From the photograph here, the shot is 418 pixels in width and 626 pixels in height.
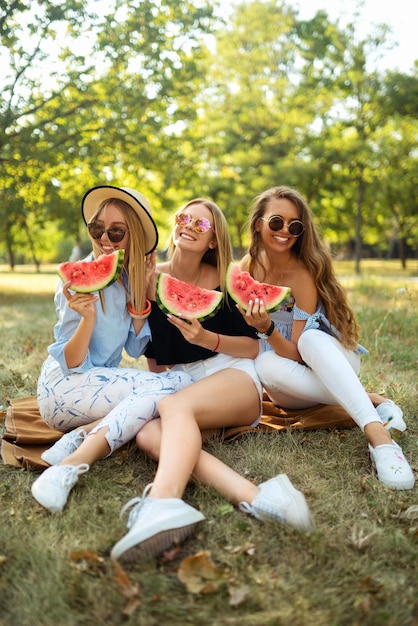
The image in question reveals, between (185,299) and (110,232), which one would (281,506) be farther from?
(110,232)

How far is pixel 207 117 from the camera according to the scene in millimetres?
23328

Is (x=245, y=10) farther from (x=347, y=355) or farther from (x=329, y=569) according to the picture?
(x=329, y=569)

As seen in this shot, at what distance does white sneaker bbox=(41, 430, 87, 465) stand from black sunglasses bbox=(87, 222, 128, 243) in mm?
1206

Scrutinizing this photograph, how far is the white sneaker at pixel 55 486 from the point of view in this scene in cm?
269

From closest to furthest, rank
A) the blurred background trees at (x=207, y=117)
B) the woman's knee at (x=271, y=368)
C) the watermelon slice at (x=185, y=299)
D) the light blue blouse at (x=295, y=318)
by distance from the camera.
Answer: the watermelon slice at (x=185, y=299) → the woman's knee at (x=271, y=368) → the light blue blouse at (x=295, y=318) → the blurred background trees at (x=207, y=117)

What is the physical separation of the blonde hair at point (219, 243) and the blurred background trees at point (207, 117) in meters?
3.14

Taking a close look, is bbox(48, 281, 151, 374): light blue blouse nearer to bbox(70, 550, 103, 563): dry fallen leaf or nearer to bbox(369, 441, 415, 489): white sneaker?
bbox(70, 550, 103, 563): dry fallen leaf

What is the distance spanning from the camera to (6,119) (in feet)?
38.2

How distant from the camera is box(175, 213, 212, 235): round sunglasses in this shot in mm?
3562

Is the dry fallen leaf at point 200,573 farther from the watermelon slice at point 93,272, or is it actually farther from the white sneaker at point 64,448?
the watermelon slice at point 93,272

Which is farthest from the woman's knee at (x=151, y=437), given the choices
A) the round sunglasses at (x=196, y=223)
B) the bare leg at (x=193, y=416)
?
the round sunglasses at (x=196, y=223)

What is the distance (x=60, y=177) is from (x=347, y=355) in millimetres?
13253

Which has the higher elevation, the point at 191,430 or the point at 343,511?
the point at 191,430

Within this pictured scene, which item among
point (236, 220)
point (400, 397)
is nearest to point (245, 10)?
point (236, 220)
